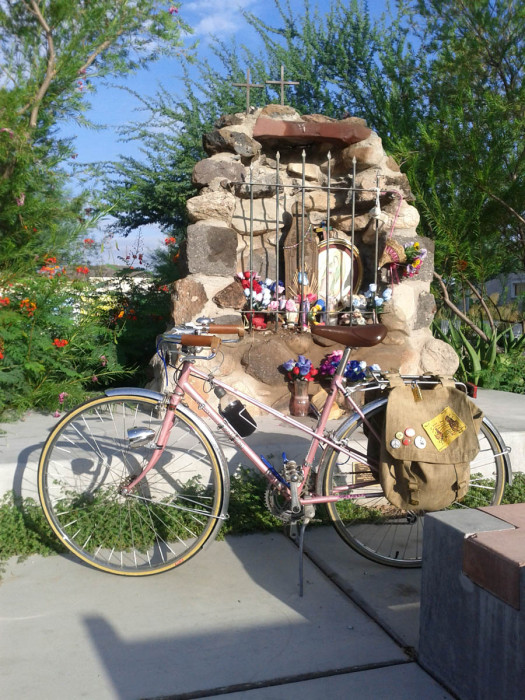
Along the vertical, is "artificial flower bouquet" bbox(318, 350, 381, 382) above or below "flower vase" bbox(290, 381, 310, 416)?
above

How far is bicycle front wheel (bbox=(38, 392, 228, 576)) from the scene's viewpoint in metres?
2.84

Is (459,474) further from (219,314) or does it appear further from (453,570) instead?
(219,314)

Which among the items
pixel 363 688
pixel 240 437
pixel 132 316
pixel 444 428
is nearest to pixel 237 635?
pixel 363 688

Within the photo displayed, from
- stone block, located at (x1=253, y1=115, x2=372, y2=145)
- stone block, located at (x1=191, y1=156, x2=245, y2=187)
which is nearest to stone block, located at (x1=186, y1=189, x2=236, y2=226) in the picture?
stone block, located at (x1=191, y1=156, x2=245, y2=187)

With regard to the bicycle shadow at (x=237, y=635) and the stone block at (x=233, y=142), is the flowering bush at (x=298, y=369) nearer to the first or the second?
the stone block at (x=233, y=142)

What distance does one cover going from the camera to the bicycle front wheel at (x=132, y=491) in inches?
112

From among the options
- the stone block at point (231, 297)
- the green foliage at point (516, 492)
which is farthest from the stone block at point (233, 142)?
the green foliage at point (516, 492)

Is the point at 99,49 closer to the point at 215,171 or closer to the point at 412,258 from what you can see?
the point at 215,171

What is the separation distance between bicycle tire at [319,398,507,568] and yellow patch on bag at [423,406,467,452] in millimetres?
219

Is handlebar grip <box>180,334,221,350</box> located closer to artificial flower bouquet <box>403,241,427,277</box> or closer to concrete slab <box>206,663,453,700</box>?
concrete slab <box>206,663,453,700</box>

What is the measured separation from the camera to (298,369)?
4.52 m

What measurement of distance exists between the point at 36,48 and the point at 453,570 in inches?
344

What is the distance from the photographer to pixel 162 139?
1024cm

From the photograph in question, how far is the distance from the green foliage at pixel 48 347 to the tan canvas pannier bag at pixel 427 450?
99.6 inches
